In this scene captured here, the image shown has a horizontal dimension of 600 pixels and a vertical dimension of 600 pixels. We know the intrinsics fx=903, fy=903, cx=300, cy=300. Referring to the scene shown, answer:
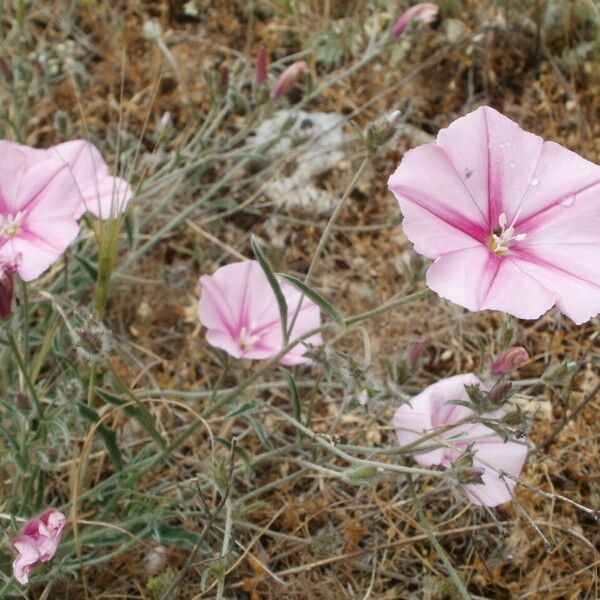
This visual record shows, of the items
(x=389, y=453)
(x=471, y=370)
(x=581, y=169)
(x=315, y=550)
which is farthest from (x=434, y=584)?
(x=581, y=169)

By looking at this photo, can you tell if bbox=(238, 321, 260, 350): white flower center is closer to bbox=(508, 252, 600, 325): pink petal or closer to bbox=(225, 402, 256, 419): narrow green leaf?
bbox=(225, 402, 256, 419): narrow green leaf

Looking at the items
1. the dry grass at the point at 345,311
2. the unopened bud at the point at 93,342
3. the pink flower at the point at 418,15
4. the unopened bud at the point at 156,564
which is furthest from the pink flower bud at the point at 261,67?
the unopened bud at the point at 156,564

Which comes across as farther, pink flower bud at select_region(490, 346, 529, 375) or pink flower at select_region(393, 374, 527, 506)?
pink flower at select_region(393, 374, 527, 506)

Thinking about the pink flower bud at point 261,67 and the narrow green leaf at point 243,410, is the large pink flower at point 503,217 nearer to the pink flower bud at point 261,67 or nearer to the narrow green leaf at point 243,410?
the narrow green leaf at point 243,410

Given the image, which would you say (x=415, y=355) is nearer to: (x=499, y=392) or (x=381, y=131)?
(x=499, y=392)

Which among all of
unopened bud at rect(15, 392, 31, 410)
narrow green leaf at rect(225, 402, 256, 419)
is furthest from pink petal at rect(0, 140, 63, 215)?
narrow green leaf at rect(225, 402, 256, 419)

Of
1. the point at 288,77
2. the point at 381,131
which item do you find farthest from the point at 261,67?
the point at 381,131
